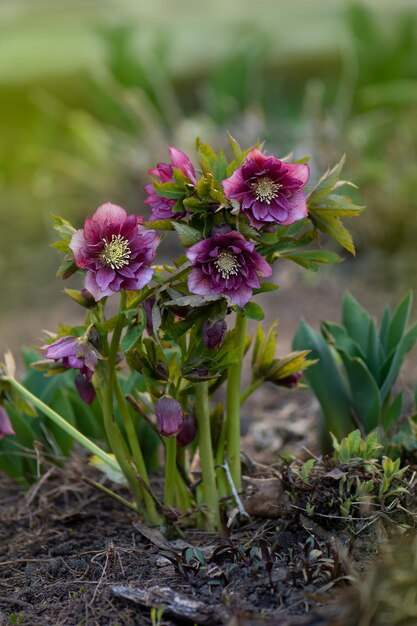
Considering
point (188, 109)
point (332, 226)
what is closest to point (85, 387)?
point (332, 226)

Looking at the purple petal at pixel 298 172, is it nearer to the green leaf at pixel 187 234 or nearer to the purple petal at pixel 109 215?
the green leaf at pixel 187 234

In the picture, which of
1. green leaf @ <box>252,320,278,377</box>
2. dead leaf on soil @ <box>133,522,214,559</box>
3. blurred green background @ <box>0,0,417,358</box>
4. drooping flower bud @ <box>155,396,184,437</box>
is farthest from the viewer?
blurred green background @ <box>0,0,417,358</box>

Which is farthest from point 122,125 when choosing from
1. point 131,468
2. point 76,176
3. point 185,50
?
point 131,468

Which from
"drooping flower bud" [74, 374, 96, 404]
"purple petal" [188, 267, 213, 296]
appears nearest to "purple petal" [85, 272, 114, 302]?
"purple petal" [188, 267, 213, 296]

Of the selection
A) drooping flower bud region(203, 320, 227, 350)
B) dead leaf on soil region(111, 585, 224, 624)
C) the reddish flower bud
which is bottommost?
dead leaf on soil region(111, 585, 224, 624)

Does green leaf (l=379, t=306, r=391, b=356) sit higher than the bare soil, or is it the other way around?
green leaf (l=379, t=306, r=391, b=356)

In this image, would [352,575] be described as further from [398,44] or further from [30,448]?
[398,44]

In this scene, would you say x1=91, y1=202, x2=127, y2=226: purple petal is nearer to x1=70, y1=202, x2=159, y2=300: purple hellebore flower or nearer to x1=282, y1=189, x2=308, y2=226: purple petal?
x1=70, y1=202, x2=159, y2=300: purple hellebore flower
